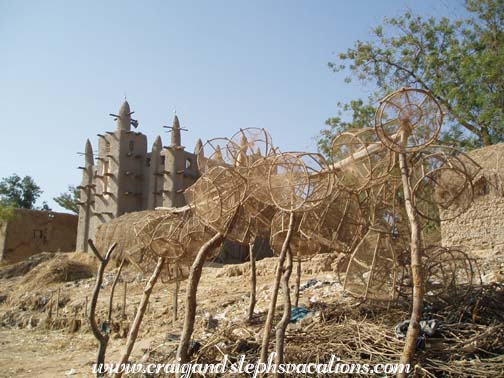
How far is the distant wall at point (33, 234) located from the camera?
2392 cm

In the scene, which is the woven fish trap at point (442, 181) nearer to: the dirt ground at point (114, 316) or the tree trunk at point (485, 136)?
the dirt ground at point (114, 316)

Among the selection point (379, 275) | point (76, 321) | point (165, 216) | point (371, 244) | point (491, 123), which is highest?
point (491, 123)

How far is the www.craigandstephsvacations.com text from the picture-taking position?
4.44m

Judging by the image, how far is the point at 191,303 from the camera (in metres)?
5.45

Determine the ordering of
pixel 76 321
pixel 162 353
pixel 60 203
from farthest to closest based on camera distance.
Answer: pixel 60 203 → pixel 76 321 → pixel 162 353

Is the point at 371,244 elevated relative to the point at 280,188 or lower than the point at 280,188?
lower

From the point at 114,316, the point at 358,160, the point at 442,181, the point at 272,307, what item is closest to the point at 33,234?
the point at 114,316

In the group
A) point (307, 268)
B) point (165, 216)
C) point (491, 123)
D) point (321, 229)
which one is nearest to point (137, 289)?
→ point (307, 268)

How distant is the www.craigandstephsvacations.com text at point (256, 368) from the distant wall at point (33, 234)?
20.4 meters

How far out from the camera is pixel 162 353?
6.29 m

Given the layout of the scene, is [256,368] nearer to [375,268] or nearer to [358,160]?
[375,268]

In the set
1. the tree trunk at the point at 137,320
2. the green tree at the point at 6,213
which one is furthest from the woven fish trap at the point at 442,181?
the green tree at the point at 6,213

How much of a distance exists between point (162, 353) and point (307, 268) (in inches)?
218

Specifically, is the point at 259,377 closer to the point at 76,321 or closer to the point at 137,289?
the point at 76,321
